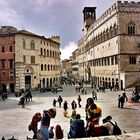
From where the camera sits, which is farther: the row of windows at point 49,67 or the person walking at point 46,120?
the row of windows at point 49,67

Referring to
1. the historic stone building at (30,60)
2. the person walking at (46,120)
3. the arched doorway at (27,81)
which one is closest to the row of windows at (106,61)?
the historic stone building at (30,60)

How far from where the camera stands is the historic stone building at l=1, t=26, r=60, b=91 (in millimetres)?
56062

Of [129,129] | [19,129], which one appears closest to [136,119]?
[129,129]

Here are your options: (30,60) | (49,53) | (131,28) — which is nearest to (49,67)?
(49,53)

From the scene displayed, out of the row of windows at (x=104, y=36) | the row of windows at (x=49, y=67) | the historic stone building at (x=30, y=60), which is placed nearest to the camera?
the row of windows at (x=104, y=36)

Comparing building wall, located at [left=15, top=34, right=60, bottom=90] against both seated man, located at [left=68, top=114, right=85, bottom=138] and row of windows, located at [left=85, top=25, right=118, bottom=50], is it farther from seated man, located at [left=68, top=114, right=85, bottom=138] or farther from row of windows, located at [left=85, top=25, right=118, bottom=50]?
seated man, located at [left=68, top=114, right=85, bottom=138]

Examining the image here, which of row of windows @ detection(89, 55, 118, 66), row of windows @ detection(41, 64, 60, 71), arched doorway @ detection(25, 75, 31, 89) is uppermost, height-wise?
row of windows @ detection(89, 55, 118, 66)

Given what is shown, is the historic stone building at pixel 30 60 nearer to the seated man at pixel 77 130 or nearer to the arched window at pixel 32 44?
the arched window at pixel 32 44

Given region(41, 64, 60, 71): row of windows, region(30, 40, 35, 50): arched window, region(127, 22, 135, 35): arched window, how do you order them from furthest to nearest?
region(41, 64, 60, 71): row of windows → region(30, 40, 35, 50): arched window → region(127, 22, 135, 35): arched window

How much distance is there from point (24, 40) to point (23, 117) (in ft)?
111

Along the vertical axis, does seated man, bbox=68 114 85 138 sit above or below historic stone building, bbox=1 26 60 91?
below

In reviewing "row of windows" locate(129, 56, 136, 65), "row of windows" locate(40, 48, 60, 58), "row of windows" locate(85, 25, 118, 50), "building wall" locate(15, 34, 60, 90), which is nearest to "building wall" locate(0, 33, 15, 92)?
"building wall" locate(15, 34, 60, 90)

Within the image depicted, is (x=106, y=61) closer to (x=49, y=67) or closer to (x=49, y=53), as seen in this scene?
(x=49, y=67)

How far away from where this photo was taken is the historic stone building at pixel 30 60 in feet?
184
